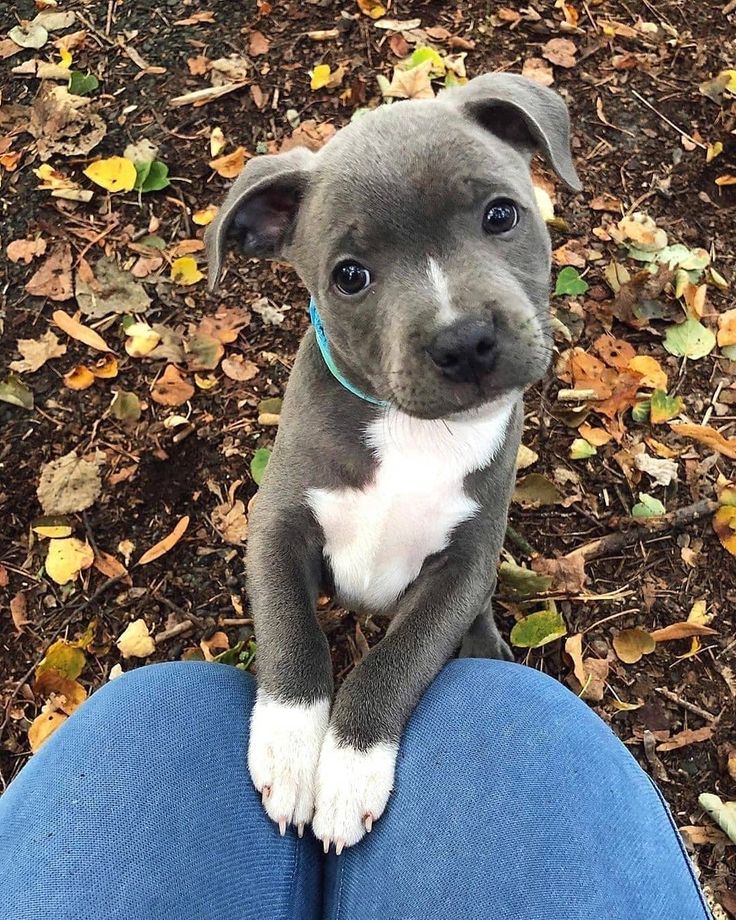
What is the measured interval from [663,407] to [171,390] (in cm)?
245

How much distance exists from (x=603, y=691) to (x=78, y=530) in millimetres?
2478

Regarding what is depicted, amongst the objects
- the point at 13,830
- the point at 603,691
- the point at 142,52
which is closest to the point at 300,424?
the point at 13,830

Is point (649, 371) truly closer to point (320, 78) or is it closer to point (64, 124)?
point (320, 78)

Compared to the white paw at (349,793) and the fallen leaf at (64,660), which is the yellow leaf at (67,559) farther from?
the white paw at (349,793)

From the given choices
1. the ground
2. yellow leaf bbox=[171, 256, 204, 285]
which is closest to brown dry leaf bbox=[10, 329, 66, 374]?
the ground

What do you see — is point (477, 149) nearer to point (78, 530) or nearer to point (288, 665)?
point (288, 665)

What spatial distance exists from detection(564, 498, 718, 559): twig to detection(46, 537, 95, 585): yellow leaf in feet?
7.27

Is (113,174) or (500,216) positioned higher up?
(500,216)

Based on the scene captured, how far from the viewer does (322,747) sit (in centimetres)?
278

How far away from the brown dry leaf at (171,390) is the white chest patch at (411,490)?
158 cm

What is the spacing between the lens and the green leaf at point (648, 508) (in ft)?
13.8

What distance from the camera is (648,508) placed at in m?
4.21

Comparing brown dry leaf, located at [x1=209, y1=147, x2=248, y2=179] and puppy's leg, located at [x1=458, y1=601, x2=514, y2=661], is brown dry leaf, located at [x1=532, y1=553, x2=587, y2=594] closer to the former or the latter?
puppy's leg, located at [x1=458, y1=601, x2=514, y2=661]

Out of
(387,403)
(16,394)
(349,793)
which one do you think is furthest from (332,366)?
(16,394)
